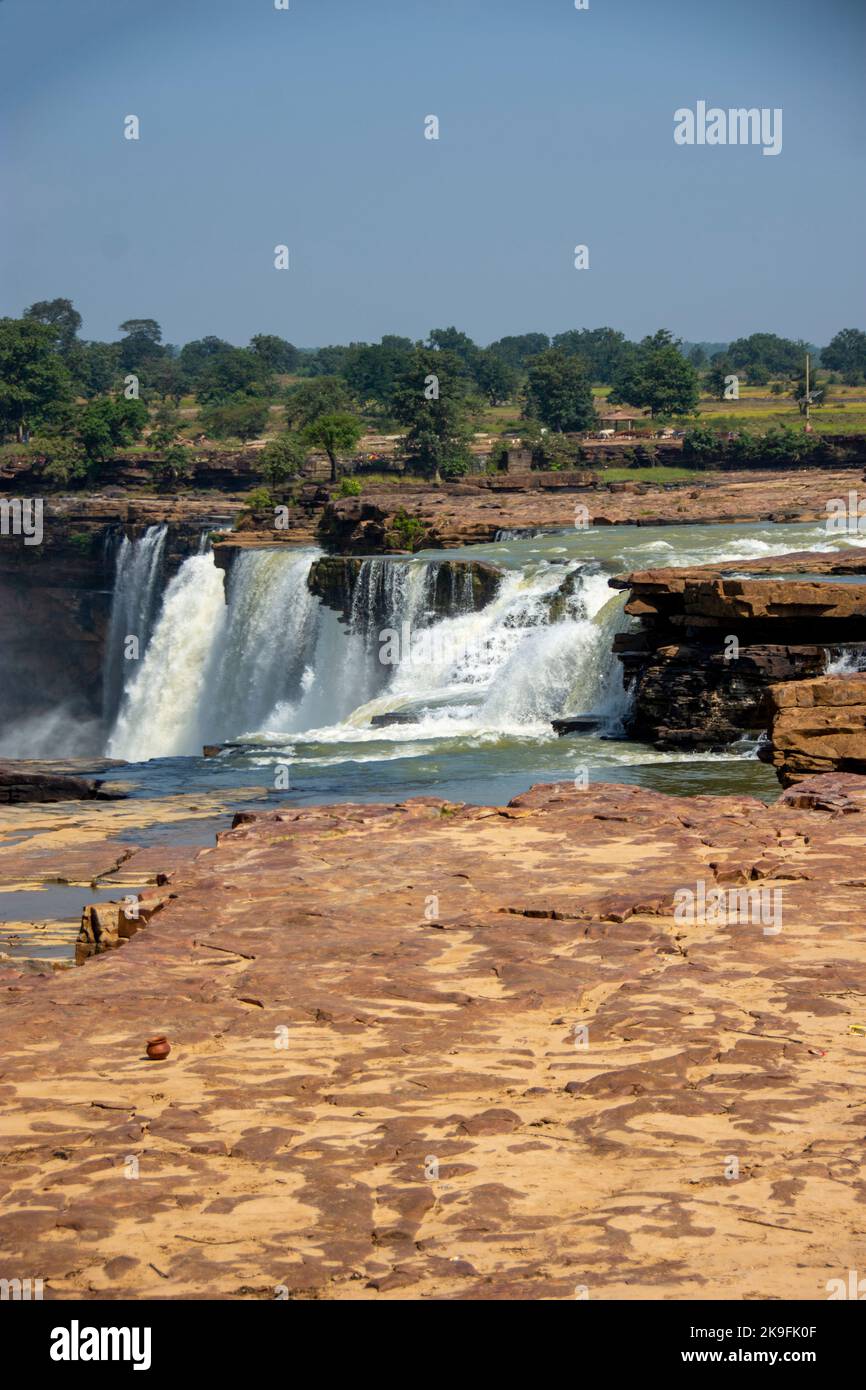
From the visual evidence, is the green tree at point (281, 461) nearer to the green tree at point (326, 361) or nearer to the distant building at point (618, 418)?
the distant building at point (618, 418)

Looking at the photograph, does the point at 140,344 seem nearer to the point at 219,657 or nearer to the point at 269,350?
the point at 269,350

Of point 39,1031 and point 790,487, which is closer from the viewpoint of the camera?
point 39,1031

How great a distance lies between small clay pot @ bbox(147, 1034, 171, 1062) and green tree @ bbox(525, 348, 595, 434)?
62321 millimetres

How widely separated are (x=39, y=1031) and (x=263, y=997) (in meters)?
1.20

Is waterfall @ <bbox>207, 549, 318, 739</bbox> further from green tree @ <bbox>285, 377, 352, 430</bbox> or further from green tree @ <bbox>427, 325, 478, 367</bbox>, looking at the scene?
green tree @ <bbox>427, 325, 478, 367</bbox>

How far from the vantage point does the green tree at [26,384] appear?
7281cm

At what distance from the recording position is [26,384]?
241 ft

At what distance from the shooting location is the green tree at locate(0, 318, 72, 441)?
72.8m

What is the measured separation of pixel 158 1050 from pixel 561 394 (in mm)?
63047

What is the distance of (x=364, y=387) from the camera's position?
283 ft

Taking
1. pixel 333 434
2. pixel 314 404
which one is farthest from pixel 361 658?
pixel 314 404

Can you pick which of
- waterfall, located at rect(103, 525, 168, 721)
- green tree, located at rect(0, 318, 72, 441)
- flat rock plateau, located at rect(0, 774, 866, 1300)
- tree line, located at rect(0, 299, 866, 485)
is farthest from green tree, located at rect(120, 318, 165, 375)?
flat rock plateau, located at rect(0, 774, 866, 1300)
